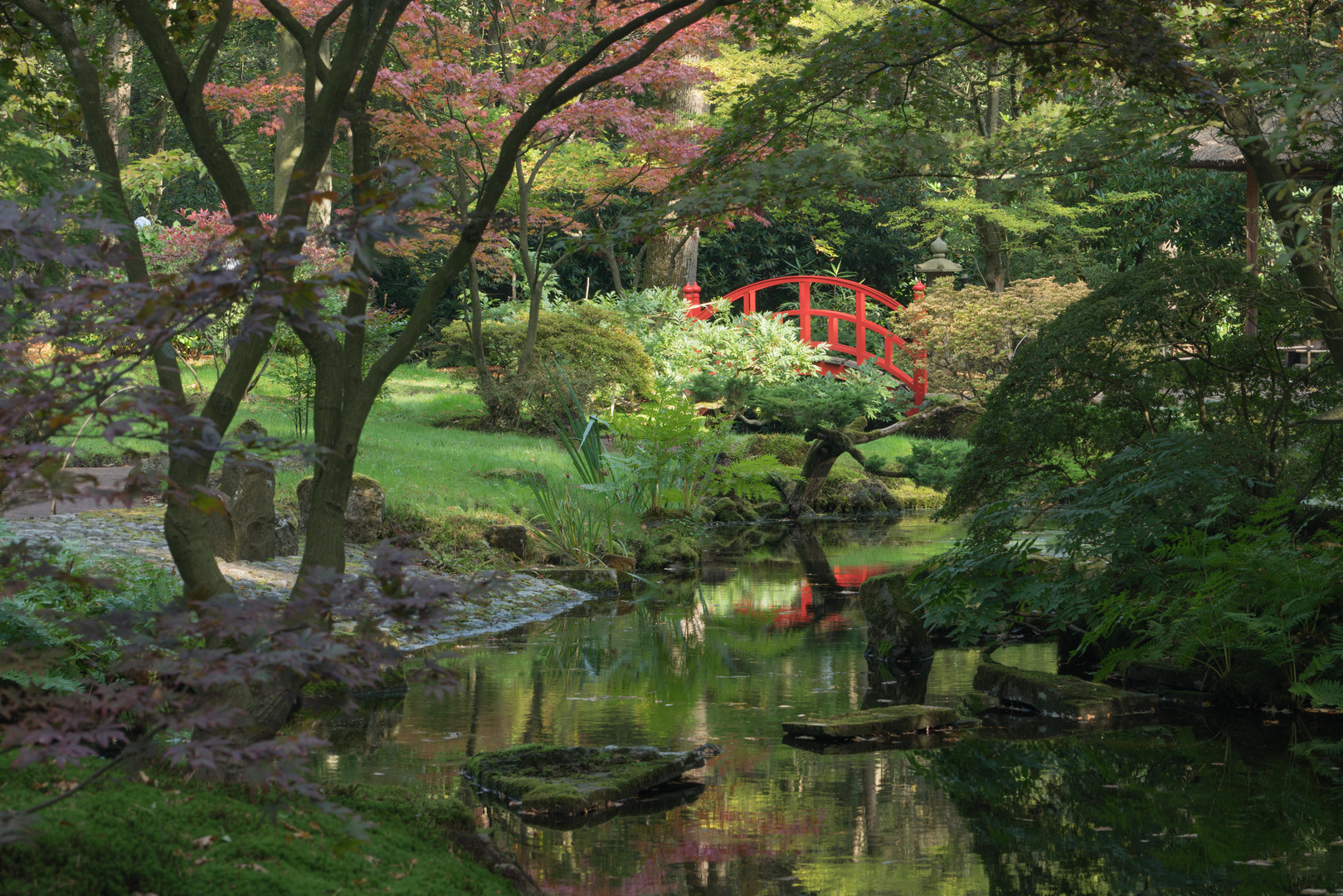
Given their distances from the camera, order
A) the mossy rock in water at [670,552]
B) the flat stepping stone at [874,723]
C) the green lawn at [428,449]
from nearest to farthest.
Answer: the flat stepping stone at [874,723] → the green lawn at [428,449] → the mossy rock in water at [670,552]

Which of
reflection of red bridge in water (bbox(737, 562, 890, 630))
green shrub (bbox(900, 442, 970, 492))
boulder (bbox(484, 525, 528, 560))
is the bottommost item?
reflection of red bridge in water (bbox(737, 562, 890, 630))

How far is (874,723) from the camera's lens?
5.18 meters

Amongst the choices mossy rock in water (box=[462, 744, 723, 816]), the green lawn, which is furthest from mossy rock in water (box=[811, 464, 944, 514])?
mossy rock in water (box=[462, 744, 723, 816])

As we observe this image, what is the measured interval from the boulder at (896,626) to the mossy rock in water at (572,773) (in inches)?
94.8

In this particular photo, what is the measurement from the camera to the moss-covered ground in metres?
2.21

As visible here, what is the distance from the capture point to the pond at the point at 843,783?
3494mm

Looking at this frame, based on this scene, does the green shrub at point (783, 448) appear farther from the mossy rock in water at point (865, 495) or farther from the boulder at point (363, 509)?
the boulder at point (363, 509)

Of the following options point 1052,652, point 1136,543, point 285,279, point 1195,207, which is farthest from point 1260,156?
point 1195,207

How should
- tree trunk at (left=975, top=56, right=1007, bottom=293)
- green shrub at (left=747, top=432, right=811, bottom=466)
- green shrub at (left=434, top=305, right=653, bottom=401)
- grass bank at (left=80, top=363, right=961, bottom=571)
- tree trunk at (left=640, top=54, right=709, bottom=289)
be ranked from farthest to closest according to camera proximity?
tree trunk at (left=975, top=56, right=1007, bottom=293)
tree trunk at (left=640, top=54, right=709, bottom=289)
green shrub at (left=747, top=432, right=811, bottom=466)
green shrub at (left=434, top=305, right=653, bottom=401)
grass bank at (left=80, top=363, right=961, bottom=571)

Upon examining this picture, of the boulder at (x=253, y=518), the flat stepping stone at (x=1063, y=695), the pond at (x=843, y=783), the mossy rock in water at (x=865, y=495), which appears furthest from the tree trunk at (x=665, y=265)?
the flat stepping stone at (x=1063, y=695)

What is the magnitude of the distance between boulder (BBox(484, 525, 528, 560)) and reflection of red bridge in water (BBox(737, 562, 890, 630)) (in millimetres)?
2028

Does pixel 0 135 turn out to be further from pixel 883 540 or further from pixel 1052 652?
pixel 883 540

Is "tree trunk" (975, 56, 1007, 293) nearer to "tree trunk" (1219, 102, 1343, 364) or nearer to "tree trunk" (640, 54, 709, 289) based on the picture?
"tree trunk" (640, 54, 709, 289)

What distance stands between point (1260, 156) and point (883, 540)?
6.98 m
